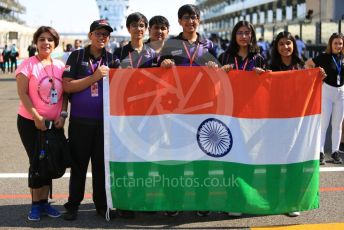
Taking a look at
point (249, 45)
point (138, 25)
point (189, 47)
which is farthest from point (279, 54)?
point (138, 25)

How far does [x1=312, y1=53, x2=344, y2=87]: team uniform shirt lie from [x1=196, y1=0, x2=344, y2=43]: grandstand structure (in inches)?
50.1

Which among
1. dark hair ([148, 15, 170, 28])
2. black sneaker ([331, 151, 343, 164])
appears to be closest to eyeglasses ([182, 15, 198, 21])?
dark hair ([148, 15, 170, 28])

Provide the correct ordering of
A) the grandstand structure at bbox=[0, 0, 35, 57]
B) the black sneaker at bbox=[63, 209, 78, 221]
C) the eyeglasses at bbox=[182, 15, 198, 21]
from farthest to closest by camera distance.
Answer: the grandstand structure at bbox=[0, 0, 35, 57] < the eyeglasses at bbox=[182, 15, 198, 21] < the black sneaker at bbox=[63, 209, 78, 221]

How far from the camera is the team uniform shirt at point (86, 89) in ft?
14.5

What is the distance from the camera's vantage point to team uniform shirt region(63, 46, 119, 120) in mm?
4406

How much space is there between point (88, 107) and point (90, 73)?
0.31 metres

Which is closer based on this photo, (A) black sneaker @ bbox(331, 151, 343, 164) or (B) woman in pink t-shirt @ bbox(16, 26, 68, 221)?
(B) woman in pink t-shirt @ bbox(16, 26, 68, 221)

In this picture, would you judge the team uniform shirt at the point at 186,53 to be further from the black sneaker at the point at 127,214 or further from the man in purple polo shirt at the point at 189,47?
the black sneaker at the point at 127,214

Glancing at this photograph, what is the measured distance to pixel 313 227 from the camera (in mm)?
4453

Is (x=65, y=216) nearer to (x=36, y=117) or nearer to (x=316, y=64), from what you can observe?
(x=36, y=117)

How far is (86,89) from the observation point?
14.5ft

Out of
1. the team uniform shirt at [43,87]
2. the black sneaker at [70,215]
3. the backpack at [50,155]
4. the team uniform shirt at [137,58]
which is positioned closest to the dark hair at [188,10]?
the team uniform shirt at [137,58]

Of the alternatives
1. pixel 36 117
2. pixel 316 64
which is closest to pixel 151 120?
pixel 36 117

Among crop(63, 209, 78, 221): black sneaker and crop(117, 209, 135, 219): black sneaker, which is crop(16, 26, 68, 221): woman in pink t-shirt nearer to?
crop(63, 209, 78, 221): black sneaker
